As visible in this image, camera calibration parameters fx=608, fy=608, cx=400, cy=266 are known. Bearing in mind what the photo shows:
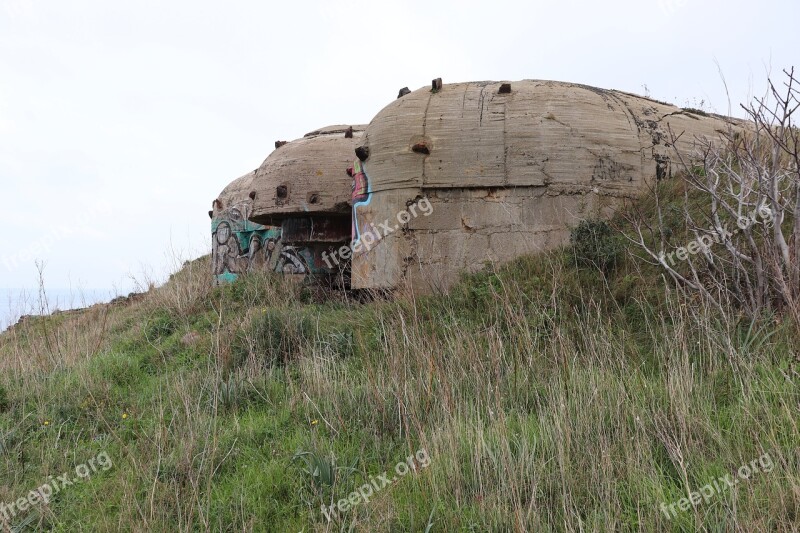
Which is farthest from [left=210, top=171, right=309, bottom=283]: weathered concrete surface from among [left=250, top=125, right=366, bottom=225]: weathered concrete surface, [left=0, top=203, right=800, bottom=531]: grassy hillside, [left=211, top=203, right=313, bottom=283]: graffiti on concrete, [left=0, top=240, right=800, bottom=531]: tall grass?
[left=0, top=203, right=800, bottom=531]: grassy hillside

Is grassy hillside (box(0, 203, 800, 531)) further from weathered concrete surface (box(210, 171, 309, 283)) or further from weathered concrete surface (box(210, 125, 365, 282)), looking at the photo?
weathered concrete surface (box(210, 171, 309, 283))

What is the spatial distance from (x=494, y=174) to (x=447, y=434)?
4758mm

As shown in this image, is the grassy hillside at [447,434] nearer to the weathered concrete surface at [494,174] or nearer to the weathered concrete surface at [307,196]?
the weathered concrete surface at [494,174]

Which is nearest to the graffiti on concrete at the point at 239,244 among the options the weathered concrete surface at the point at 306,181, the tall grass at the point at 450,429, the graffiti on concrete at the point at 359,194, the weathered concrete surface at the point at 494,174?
the weathered concrete surface at the point at 306,181

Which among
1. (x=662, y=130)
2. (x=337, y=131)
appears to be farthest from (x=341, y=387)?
(x=337, y=131)

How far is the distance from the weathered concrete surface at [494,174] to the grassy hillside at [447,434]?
1334 millimetres

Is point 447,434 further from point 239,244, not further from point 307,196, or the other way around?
point 239,244

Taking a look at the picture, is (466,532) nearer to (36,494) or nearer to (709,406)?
(709,406)

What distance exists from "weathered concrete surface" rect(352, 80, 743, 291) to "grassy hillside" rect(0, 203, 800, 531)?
1.33 m

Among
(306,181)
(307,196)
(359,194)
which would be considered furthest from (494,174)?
(306,181)

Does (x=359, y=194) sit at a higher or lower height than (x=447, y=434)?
higher

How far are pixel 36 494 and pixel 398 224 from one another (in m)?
5.07

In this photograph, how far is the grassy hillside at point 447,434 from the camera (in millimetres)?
2996

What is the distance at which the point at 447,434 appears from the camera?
3562 mm
